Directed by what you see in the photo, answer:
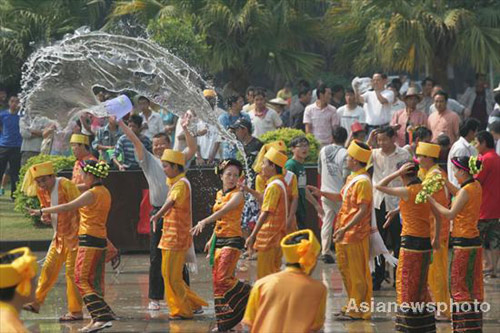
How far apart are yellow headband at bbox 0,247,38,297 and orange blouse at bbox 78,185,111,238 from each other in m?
5.14

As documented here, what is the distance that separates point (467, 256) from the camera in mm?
11008

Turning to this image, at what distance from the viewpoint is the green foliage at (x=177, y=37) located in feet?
69.8

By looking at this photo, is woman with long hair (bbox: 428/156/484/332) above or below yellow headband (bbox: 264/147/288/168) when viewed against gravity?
below

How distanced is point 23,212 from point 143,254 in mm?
2749

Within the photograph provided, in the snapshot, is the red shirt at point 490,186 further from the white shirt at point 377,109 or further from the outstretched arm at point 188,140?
the white shirt at point 377,109

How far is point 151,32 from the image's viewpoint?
21688mm

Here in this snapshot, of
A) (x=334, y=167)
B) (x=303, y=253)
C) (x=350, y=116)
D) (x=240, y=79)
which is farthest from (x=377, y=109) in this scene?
(x=303, y=253)

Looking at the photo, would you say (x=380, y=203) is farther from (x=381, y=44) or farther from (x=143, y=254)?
(x=381, y=44)

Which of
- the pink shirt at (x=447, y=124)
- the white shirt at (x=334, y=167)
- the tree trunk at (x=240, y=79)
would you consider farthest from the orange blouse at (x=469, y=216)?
the tree trunk at (x=240, y=79)

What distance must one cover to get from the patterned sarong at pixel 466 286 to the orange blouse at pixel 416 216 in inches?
12.7

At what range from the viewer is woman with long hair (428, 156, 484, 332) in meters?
10.9

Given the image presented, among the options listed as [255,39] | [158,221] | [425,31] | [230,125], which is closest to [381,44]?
[425,31]

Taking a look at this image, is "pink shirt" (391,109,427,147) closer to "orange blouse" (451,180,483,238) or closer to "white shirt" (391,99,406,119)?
"white shirt" (391,99,406,119)

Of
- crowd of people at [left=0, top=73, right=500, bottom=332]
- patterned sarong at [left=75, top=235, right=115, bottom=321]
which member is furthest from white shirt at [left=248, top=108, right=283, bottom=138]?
patterned sarong at [left=75, top=235, right=115, bottom=321]
